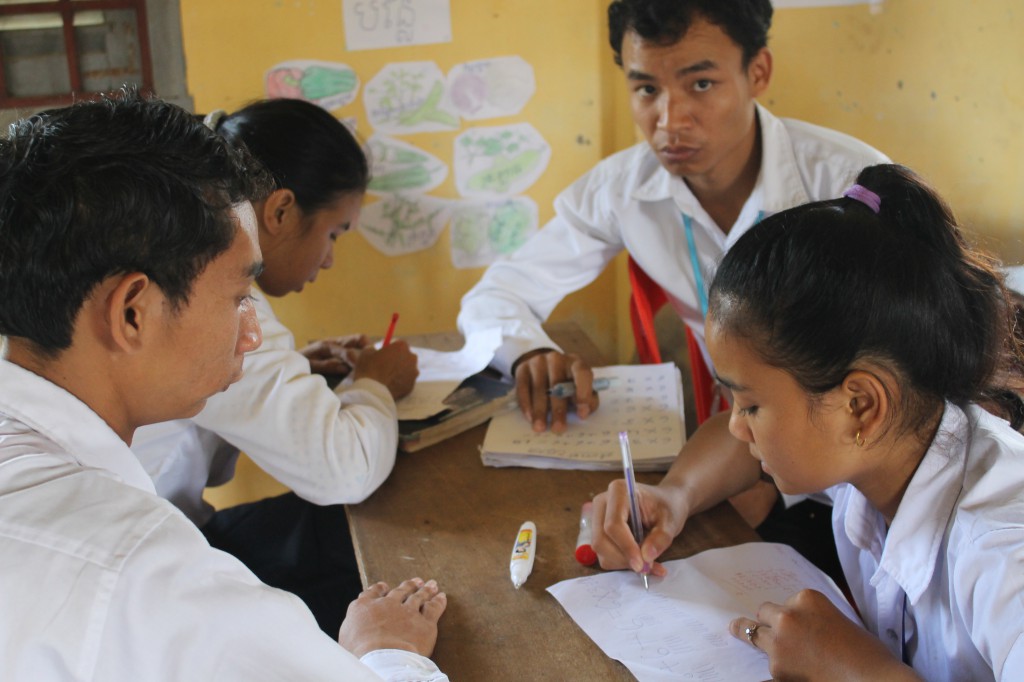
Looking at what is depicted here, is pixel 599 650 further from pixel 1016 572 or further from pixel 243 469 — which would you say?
pixel 243 469

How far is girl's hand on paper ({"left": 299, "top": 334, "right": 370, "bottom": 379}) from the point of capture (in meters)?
1.87

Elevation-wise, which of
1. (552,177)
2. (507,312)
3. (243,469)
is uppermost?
(552,177)

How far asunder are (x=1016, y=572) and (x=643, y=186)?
1.31 meters

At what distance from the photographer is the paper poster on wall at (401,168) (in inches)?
103

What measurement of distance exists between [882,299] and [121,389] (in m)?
0.76

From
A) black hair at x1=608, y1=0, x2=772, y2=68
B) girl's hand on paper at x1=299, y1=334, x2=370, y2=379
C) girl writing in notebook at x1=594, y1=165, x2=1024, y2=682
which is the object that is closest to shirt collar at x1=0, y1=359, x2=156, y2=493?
girl writing in notebook at x1=594, y1=165, x2=1024, y2=682

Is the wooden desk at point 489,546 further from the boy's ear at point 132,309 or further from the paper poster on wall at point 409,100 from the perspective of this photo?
the paper poster on wall at point 409,100

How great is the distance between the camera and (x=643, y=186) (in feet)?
6.66

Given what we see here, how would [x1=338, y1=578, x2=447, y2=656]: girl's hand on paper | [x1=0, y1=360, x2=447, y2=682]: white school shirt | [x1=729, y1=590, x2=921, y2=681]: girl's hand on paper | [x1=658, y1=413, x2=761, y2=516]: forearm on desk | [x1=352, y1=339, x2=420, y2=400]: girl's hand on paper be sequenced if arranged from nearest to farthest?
[x1=0, y1=360, x2=447, y2=682]: white school shirt → [x1=729, y1=590, x2=921, y2=681]: girl's hand on paper → [x1=338, y1=578, x2=447, y2=656]: girl's hand on paper → [x1=658, y1=413, x2=761, y2=516]: forearm on desk → [x1=352, y1=339, x2=420, y2=400]: girl's hand on paper

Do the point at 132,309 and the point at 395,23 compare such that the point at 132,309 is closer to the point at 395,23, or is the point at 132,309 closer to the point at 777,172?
the point at 777,172

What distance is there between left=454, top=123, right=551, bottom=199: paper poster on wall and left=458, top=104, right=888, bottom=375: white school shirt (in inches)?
21.9

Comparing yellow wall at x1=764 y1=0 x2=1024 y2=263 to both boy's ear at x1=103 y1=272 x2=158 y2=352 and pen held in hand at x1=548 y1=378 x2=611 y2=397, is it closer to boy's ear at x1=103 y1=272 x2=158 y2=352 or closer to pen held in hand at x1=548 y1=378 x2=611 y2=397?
pen held in hand at x1=548 y1=378 x2=611 y2=397

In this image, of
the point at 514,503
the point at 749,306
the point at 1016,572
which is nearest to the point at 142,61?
the point at 514,503

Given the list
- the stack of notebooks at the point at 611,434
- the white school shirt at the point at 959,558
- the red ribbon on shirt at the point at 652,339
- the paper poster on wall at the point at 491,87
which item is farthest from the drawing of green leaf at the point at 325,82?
the white school shirt at the point at 959,558
